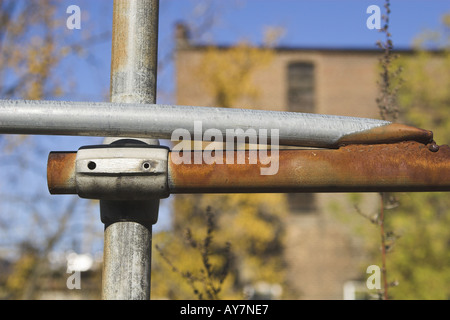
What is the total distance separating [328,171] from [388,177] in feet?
0.38

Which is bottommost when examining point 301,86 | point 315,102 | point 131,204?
point 131,204

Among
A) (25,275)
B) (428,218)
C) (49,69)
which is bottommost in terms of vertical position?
(25,275)

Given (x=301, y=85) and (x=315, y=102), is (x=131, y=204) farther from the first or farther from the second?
(x=301, y=85)

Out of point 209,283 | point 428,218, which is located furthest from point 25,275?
point 209,283

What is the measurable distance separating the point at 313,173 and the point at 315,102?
1972cm

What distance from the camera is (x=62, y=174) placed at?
3.13ft

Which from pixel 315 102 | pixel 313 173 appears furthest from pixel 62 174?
pixel 315 102

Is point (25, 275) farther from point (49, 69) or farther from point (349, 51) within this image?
point (349, 51)

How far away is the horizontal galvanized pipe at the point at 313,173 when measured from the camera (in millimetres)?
948

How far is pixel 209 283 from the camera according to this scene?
82.7 inches
